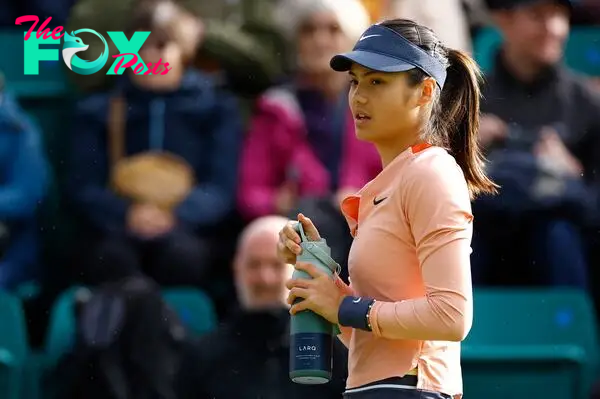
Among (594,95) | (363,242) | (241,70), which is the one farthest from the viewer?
(241,70)

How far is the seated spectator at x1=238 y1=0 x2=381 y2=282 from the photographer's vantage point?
22.1 ft

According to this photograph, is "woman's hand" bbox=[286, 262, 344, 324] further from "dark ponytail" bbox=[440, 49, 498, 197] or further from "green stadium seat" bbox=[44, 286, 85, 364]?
"green stadium seat" bbox=[44, 286, 85, 364]

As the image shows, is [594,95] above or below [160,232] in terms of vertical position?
above

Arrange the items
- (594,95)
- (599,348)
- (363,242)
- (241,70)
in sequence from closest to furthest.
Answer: (363,242) < (599,348) < (594,95) < (241,70)

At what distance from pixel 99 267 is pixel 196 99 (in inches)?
38.0

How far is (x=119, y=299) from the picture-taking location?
6469 millimetres

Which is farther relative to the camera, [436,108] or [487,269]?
[487,269]

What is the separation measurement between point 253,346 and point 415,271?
9.12ft

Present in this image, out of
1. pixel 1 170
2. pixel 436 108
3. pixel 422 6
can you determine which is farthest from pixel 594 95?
pixel 436 108

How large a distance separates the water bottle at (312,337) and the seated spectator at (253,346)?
234 cm

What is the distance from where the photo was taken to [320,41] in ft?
22.7

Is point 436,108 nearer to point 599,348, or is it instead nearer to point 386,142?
point 386,142

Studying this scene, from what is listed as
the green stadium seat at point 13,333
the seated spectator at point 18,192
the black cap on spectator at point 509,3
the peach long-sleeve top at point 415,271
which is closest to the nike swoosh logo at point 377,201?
the peach long-sleeve top at point 415,271

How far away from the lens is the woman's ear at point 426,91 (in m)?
3.49
